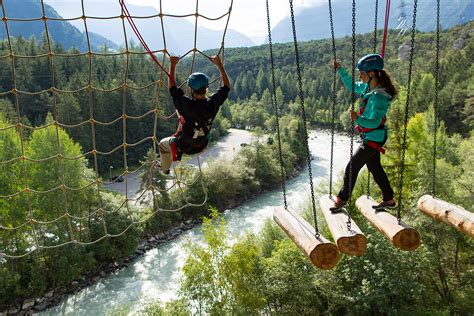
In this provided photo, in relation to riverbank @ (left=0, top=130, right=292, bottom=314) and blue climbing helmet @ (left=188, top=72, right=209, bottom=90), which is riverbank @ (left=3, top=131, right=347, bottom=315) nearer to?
riverbank @ (left=0, top=130, right=292, bottom=314)

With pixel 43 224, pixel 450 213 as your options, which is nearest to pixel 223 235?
pixel 43 224

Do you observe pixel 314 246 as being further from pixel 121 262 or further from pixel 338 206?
pixel 121 262

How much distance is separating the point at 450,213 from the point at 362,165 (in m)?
0.84

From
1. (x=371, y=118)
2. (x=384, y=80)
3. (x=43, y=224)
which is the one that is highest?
(x=384, y=80)

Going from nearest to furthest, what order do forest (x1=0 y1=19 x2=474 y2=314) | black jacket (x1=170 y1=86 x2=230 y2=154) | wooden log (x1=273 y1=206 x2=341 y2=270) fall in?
wooden log (x1=273 y1=206 x2=341 y2=270) → black jacket (x1=170 y1=86 x2=230 y2=154) → forest (x1=0 y1=19 x2=474 y2=314)

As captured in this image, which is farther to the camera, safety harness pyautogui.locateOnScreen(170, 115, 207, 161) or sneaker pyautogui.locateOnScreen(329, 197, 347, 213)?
safety harness pyautogui.locateOnScreen(170, 115, 207, 161)

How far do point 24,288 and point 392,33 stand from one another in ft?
258

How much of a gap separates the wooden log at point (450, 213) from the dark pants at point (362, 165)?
17.9 inches

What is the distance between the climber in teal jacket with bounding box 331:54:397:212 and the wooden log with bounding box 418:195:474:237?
419 millimetres

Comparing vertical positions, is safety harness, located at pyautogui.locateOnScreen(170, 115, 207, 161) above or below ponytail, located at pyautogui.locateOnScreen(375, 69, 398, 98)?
below

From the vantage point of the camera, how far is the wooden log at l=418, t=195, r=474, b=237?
11.1 feet

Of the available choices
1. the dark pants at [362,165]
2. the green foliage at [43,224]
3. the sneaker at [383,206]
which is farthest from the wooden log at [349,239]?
the green foliage at [43,224]

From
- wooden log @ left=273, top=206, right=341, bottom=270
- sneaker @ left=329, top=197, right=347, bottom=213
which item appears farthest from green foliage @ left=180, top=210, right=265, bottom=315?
wooden log @ left=273, top=206, right=341, bottom=270

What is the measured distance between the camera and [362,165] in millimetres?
3695
